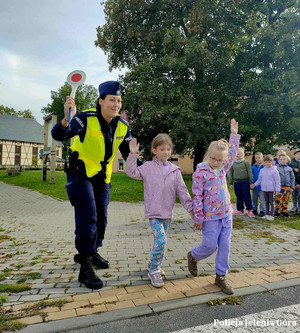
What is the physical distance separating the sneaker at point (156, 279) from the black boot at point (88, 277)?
1.91 feet

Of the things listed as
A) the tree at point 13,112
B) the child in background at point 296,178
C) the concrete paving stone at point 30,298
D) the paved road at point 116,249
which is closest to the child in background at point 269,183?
the paved road at point 116,249

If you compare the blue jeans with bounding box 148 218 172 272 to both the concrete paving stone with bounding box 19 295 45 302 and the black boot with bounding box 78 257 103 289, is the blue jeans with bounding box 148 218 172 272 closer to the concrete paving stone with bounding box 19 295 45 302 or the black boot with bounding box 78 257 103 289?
the black boot with bounding box 78 257 103 289

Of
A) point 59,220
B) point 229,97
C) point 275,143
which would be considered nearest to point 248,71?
point 229,97

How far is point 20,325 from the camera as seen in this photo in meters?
2.49

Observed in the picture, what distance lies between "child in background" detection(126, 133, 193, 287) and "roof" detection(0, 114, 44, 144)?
54617mm

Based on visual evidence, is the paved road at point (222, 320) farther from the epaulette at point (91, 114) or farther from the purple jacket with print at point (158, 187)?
the epaulette at point (91, 114)

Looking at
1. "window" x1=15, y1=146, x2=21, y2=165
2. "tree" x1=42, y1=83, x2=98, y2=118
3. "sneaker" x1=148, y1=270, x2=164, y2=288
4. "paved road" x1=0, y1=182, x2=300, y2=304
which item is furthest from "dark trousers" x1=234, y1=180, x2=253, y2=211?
"window" x1=15, y1=146, x2=21, y2=165

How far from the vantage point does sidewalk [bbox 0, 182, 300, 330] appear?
2982mm

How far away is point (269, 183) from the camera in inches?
323

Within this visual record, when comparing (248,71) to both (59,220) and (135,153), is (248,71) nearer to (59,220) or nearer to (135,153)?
(59,220)

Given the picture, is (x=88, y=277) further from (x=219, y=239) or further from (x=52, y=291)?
→ (x=219, y=239)

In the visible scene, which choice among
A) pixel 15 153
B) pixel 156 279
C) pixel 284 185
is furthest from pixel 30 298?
pixel 15 153

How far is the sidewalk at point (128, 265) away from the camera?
117 inches

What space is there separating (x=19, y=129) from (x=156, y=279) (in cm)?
5832
